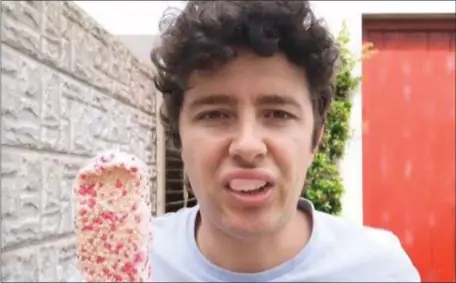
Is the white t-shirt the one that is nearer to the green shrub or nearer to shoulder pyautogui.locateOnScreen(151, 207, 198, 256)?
shoulder pyautogui.locateOnScreen(151, 207, 198, 256)

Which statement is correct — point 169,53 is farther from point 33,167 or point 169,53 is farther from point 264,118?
point 33,167

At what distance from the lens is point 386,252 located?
1224mm

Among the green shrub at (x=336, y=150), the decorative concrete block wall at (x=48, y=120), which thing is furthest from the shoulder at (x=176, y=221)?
the green shrub at (x=336, y=150)

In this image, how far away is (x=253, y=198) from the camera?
2.30 ft

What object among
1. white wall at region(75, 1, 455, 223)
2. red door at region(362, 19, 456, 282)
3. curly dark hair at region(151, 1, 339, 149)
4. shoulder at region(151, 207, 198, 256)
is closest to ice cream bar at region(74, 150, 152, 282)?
curly dark hair at region(151, 1, 339, 149)

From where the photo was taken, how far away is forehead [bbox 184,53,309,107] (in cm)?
80

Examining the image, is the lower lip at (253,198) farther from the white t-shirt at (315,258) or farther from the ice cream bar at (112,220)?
the white t-shirt at (315,258)

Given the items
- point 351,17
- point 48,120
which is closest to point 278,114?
point 48,120

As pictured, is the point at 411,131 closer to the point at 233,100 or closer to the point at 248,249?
the point at 248,249

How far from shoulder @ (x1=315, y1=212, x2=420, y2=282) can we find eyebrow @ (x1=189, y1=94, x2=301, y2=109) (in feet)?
1.27

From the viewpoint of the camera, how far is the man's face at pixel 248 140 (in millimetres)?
720

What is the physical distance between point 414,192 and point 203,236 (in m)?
3.11

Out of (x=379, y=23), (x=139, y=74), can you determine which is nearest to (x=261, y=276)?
(x=139, y=74)

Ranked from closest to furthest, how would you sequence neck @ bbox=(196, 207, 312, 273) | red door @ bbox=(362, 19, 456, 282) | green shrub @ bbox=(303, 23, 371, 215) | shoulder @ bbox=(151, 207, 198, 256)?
neck @ bbox=(196, 207, 312, 273) → shoulder @ bbox=(151, 207, 198, 256) → green shrub @ bbox=(303, 23, 371, 215) → red door @ bbox=(362, 19, 456, 282)
